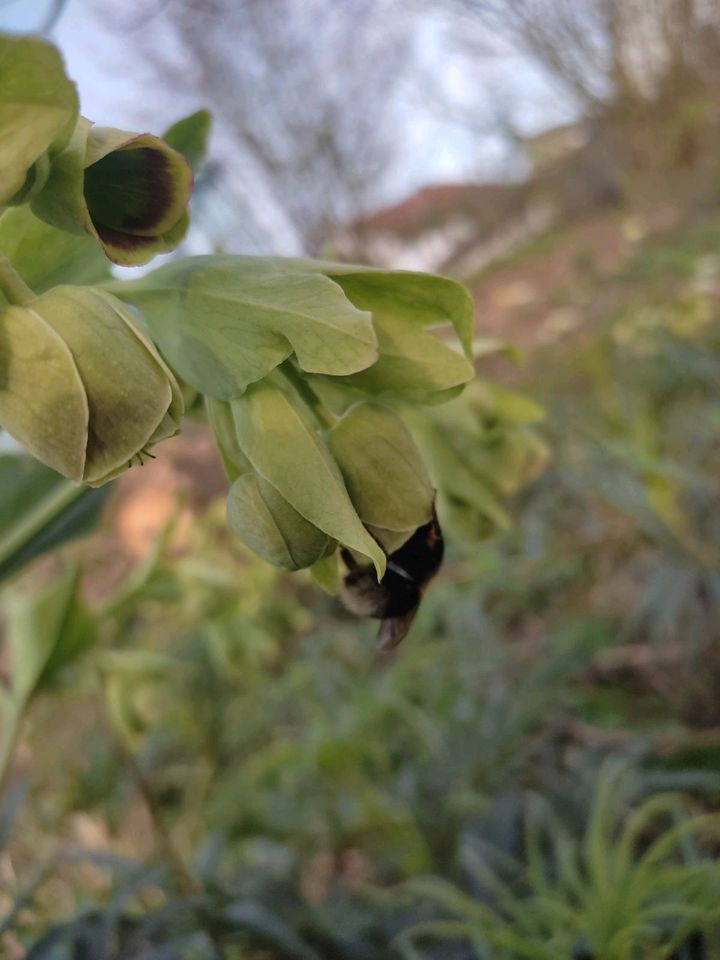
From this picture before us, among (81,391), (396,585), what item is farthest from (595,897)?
(81,391)

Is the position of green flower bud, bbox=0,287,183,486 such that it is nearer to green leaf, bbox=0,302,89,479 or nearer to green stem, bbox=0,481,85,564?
green leaf, bbox=0,302,89,479

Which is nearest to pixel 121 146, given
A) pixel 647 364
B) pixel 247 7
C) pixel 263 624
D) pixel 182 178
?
pixel 182 178

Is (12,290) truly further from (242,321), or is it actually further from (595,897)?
(595,897)

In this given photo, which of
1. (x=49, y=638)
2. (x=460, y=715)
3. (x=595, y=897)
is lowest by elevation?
(x=460, y=715)

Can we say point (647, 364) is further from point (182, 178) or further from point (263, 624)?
point (182, 178)

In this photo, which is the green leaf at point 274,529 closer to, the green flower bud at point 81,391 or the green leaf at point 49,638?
the green flower bud at point 81,391

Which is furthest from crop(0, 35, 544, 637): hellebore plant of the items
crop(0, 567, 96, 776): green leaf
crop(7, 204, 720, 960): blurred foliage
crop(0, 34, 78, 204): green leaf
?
crop(0, 567, 96, 776): green leaf
